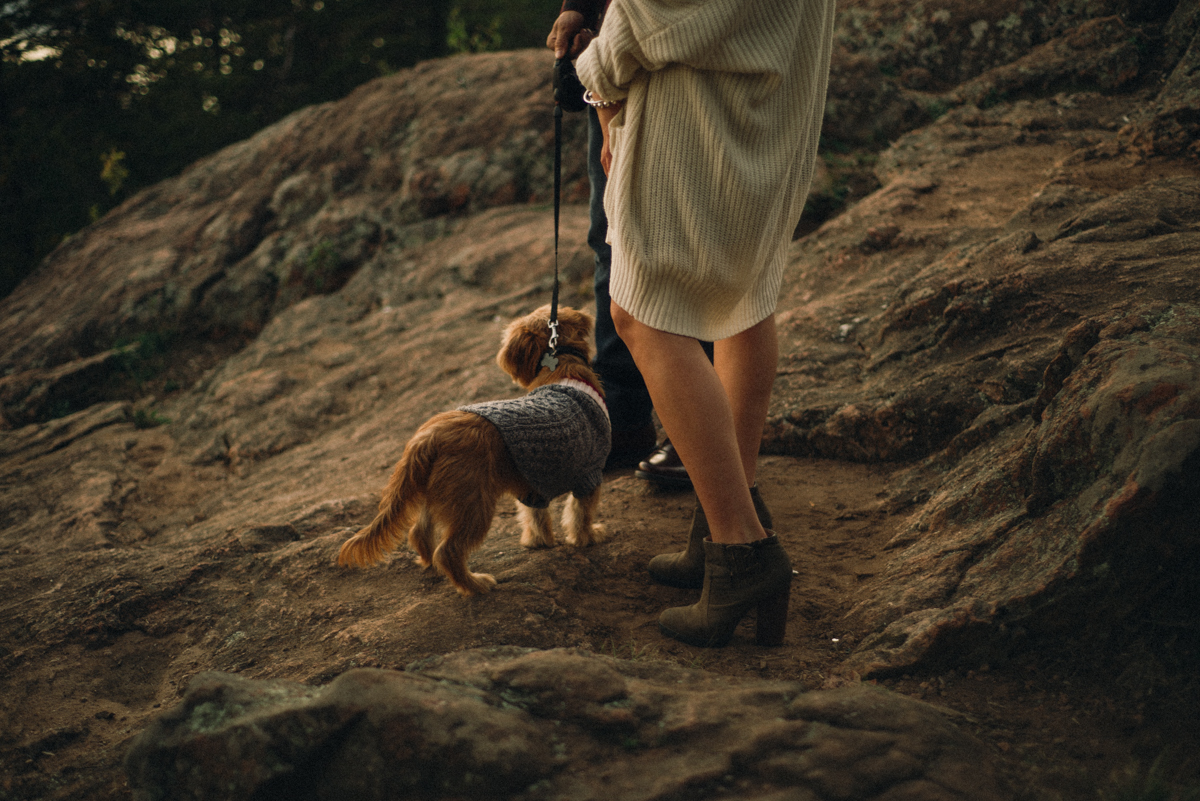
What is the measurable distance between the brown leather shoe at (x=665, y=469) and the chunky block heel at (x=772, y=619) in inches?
42.9

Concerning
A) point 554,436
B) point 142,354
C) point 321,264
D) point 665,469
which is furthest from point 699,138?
point 142,354

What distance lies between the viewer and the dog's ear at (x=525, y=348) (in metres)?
2.97

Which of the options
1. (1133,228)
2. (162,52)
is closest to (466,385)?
(1133,228)

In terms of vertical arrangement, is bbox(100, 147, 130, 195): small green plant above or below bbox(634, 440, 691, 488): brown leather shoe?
above

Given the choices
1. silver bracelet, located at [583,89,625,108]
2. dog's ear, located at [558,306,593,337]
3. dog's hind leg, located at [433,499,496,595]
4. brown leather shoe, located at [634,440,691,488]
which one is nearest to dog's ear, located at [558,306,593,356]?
dog's ear, located at [558,306,593,337]

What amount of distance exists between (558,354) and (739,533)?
3.97 ft

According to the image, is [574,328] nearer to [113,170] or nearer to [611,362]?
[611,362]

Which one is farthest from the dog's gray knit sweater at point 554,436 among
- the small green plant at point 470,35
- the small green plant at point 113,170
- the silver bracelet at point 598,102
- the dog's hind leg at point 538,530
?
the small green plant at point 113,170

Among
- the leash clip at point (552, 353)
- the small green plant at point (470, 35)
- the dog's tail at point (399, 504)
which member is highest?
the small green plant at point (470, 35)

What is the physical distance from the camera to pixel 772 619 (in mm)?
2082

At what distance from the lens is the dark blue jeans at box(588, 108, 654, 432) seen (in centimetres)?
331

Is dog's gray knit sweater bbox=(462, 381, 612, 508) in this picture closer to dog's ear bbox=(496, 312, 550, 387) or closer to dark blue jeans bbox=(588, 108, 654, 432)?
dog's ear bbox=(496, 312, 550, 387)

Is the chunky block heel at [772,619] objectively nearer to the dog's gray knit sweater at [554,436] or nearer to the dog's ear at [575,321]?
the dog's gray knit sweater at [554,436]

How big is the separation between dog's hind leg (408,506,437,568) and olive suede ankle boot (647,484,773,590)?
76 centimetres
